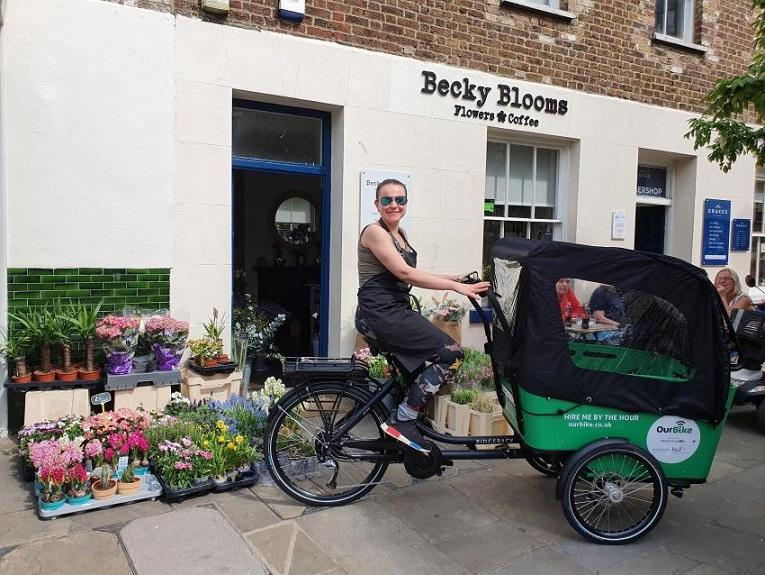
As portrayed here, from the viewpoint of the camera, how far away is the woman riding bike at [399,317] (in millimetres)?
3727

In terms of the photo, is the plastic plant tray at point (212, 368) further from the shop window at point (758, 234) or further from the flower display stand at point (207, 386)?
the shop window at point (758, 234)

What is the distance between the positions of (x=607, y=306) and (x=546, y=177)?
4.70 m

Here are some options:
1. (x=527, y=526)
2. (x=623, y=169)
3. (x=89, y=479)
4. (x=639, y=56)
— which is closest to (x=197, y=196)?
(x=89, y=479)

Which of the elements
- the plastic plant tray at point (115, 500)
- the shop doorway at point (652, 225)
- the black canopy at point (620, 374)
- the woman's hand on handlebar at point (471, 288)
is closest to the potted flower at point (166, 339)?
the plastic plant tray at point (115, 500)

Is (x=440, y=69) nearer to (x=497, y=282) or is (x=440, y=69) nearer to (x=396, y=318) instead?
(x=497, y=282)

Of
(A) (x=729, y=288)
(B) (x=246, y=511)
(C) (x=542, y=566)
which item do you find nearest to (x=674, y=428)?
(C) (x=542, y=566)

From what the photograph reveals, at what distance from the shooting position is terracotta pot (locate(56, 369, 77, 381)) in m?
4.84

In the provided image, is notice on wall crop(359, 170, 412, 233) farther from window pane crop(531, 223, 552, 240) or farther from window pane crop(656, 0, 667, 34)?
window pane crop(656, 0, 667, 34)

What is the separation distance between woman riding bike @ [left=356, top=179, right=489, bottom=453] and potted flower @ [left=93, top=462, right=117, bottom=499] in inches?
66.7

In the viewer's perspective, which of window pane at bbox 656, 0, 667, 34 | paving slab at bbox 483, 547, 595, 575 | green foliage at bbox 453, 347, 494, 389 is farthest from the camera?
window pane at bbox 656, 0, 667, 34

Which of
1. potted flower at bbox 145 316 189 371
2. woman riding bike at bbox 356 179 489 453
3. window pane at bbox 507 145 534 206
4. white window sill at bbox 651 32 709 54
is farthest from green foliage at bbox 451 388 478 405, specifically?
white window sill at bbox 651 32 709 54

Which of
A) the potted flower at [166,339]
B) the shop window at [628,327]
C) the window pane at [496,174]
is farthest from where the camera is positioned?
the window pane at [496,174]

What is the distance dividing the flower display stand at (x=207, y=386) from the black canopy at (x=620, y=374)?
281cm

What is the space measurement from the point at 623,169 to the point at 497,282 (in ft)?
16.3
